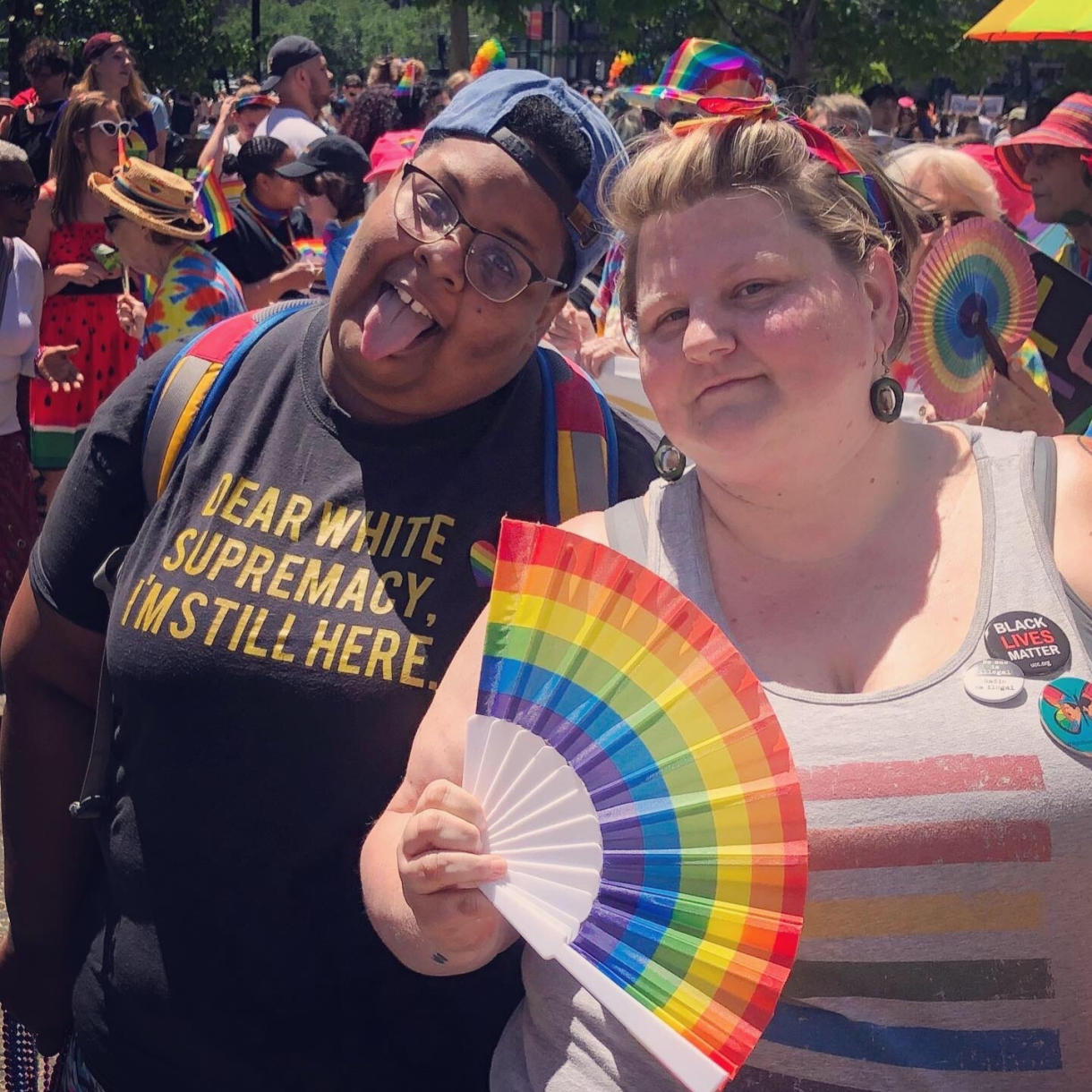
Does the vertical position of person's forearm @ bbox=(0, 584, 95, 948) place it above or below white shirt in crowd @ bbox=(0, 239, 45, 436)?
above

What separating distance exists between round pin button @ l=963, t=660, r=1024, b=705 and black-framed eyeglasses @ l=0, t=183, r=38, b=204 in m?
4.65

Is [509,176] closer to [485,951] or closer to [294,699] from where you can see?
[294,699]

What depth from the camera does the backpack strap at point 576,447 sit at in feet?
6.43

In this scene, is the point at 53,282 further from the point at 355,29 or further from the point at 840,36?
the point at 355,29

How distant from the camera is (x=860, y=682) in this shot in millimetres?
1597

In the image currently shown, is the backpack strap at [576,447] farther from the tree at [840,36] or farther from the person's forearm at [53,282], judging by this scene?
the tree at [840,36]

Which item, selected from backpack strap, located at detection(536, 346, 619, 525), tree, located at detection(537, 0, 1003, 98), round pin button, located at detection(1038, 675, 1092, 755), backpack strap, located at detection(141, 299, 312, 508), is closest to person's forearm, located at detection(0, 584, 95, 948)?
backpack strap, located at detection(141, 299, 312, 508)

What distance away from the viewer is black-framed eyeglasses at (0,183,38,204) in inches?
203

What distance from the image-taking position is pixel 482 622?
1667 millimetres

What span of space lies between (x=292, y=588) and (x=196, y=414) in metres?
0.33

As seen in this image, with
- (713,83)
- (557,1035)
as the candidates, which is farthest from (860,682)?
(713,83)

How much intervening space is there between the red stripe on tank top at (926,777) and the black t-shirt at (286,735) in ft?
1.85

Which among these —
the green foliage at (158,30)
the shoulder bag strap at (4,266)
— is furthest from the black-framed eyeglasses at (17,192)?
the green foliage at (158,30)

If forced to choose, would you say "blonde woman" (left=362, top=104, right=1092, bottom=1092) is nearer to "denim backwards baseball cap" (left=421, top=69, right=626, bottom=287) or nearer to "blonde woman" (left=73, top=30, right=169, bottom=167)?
"denim backwards baseball cap" (left=421, top=69, right=626, bottom=287)
